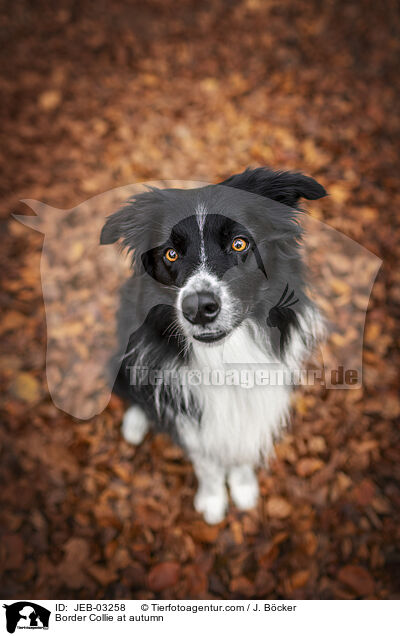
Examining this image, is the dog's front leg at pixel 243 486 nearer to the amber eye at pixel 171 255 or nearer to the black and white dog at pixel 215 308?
the black and white dog at pixel 215 308

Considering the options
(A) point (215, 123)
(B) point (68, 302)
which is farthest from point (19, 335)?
(A) point (215, 123)

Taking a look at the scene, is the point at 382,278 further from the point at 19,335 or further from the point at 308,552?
the point at 19,335

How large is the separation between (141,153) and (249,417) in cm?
154

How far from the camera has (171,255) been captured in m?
1.24

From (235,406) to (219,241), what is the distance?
0.75m

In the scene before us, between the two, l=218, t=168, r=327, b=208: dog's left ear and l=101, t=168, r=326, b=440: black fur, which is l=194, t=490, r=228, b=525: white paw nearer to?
l=101, t=168, r=326, b=440: black fur

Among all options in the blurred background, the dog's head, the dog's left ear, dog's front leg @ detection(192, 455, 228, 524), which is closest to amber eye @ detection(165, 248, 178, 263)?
the dog's head

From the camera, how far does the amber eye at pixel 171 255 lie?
1230 mm

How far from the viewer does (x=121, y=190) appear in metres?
1.41

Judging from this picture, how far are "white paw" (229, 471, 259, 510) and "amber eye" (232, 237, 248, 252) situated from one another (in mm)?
1245

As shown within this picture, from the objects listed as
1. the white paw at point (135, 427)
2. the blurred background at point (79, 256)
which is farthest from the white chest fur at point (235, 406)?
the white paw at point (135, 427)

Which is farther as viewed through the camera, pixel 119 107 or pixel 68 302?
pixel 119 107
